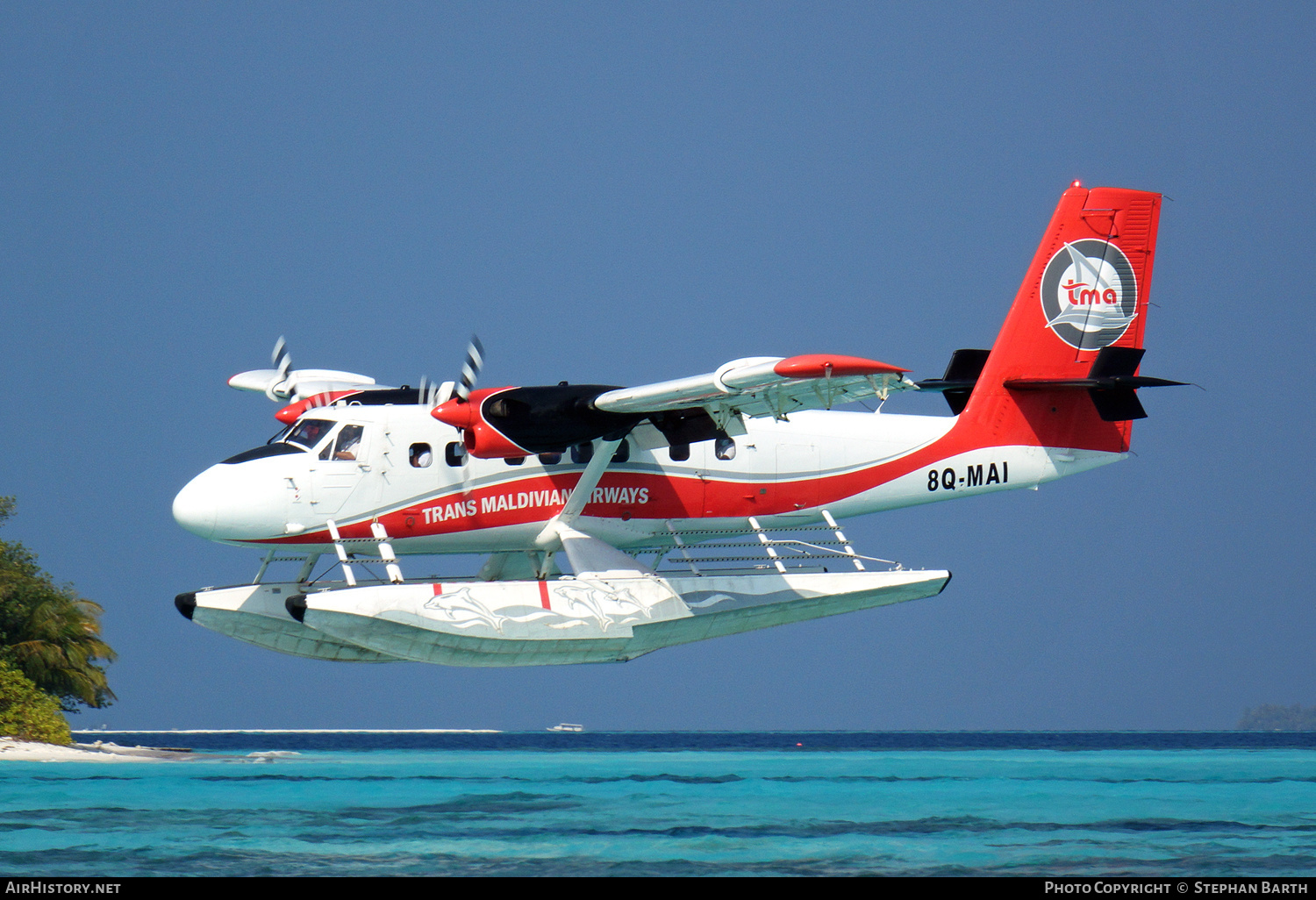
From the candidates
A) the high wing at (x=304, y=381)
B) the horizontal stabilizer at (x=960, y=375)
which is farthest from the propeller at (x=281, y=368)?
the horizontal stabilizer at (x=960, y=375)

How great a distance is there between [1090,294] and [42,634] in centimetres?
2423

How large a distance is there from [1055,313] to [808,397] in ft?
17.5

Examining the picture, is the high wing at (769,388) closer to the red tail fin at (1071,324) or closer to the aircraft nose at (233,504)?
the aircraft nose at (233,504)

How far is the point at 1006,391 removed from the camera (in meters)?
16.5

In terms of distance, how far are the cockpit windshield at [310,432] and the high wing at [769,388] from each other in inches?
124

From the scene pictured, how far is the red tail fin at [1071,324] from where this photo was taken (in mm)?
16500

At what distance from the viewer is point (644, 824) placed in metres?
16.4

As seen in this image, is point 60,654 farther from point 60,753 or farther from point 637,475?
point 637,475

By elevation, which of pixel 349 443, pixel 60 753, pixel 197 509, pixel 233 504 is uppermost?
pixel 349 443

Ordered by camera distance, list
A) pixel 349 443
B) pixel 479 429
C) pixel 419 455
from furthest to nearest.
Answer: pixel 419 455 → pixel 349 443 → pixel 479 429

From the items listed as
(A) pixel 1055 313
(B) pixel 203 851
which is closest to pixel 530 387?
(B) pixel 203 851

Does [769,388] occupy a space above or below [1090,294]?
below

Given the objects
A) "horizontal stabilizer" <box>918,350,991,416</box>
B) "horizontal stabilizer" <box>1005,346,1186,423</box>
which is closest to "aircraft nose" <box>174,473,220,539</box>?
"horizontal stabilizer" <box>918,350,991,416</box>

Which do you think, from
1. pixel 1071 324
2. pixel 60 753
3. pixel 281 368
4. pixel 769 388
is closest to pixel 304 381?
pixel 281 368
